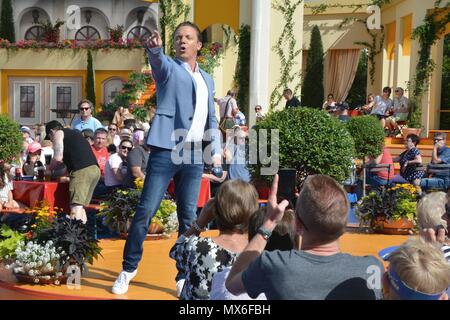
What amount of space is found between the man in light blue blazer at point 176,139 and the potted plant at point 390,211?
3.64 m

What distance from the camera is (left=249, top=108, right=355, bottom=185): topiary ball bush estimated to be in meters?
8.10

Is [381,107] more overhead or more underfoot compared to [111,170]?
more overhead

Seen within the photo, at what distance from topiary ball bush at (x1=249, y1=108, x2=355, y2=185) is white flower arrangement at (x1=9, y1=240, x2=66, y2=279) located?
3.52 m

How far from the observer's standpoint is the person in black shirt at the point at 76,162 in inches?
291

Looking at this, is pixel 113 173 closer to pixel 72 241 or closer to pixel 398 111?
pixel 72 241

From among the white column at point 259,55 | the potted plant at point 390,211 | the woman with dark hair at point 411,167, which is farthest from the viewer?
the white column at point 259,55

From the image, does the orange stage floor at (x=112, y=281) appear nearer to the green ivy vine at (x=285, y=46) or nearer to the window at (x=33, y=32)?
the green ivy vine at (x=285, y=46)

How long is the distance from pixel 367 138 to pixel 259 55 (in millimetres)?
8025

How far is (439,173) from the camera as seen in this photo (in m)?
11.9

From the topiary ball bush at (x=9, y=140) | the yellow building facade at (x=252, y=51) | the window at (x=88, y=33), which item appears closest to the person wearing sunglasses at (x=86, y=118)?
the topiary ball bush at (x=9, y=140)

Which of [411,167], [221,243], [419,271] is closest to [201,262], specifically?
[221,243]

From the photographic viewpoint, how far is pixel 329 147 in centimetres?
815

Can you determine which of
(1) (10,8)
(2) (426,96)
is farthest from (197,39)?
(1) (10,8)

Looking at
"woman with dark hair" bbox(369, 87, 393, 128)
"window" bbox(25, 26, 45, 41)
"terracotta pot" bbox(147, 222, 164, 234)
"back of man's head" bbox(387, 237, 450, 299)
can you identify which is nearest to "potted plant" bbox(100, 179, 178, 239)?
"terracotta pot" bbox(147, 222, 164, 234)
